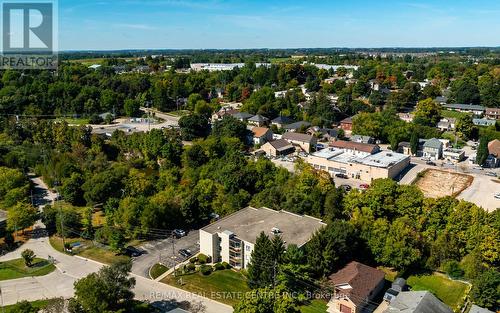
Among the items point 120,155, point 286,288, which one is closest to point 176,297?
point 286,288

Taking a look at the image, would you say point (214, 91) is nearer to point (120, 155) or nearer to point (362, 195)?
point (120, 155)

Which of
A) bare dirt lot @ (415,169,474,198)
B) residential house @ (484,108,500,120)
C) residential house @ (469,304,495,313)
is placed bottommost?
residential house @ (469,304,495,313)

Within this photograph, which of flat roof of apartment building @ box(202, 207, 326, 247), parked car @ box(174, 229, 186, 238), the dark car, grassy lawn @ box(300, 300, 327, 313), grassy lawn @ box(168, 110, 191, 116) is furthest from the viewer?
grassy lawn @ box(168, 110, 191, 116)

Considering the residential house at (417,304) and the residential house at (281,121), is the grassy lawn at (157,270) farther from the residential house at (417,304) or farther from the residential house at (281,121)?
the residential house at (281,121)

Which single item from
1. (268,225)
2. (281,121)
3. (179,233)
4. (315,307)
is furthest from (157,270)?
(281,121)

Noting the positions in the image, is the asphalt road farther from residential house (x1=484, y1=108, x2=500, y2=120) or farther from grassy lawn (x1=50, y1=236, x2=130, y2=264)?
residential house (x1=484, y1=108, x2=500, y2=120)

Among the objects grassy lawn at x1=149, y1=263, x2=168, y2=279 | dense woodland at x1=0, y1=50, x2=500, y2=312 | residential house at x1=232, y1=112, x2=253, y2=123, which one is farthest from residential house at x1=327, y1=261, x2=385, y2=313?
residential house at x1=232, y1=112, x2=253, y2=123

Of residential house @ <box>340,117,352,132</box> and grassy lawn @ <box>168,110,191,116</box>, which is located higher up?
grassy lawn @ <box>168,110,191,116</box>
